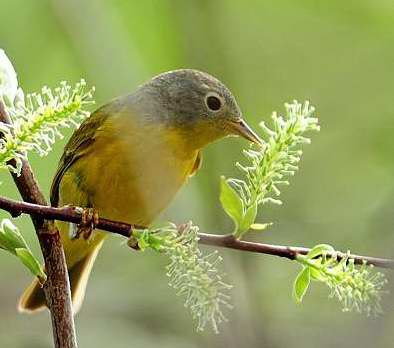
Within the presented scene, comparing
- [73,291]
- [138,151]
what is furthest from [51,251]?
[73,291]

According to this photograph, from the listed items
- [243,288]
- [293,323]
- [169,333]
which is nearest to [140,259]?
[169,333]

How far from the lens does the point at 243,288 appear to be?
317 centimetres

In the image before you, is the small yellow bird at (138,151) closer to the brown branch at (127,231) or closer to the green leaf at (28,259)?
the green leaf at (28,259)

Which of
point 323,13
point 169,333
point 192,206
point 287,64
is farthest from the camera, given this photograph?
point 287,64

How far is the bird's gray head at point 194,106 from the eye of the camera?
3668mm

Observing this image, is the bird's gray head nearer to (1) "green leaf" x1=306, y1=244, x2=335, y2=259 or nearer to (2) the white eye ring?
(2) the white eye ring

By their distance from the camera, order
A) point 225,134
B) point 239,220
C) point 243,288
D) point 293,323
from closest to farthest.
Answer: point 239,220 → point 243,288 → point 225,134 → point 293,323

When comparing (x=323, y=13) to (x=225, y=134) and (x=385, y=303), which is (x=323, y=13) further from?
(x=385, y=303)

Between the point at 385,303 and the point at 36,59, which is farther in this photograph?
the point at 36,59

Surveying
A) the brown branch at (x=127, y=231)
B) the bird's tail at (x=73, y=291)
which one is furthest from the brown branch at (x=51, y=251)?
the bird's tail at (x=73, y=291)

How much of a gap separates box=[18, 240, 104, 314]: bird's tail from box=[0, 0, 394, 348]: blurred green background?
453mm

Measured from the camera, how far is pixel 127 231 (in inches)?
68.0

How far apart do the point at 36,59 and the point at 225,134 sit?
5.50 ft

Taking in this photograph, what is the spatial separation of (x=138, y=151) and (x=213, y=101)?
0.45 m
